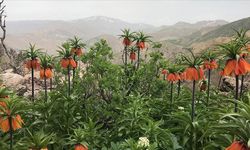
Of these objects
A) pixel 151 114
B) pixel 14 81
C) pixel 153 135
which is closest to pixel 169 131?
pixel 153 135

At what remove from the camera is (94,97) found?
16797 mm

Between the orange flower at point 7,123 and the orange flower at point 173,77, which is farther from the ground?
the orange flower at point 173,77

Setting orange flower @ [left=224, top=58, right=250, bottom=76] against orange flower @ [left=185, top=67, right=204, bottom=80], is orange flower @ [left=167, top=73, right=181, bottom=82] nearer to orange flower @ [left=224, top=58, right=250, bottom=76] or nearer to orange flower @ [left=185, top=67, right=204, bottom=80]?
orange flower @ [left=185, top=67, right=204, bottom=80]

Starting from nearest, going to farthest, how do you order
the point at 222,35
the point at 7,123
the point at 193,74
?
the point at 7,123
the point at 193,74
the point at 222,35

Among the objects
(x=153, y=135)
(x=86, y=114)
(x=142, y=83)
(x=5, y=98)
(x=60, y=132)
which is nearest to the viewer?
(x=5, y=98)

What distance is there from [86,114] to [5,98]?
4.60 meters

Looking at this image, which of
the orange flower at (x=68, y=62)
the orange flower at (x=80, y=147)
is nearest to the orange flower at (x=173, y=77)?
the orange flower at (x=68, y=62)

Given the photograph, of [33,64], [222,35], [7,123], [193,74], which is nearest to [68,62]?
[33,64]

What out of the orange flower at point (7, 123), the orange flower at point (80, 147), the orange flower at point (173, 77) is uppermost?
the orange flower at point (173, 77)

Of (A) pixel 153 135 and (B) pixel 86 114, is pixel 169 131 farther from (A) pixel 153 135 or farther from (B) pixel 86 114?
(B) pixel 86 114

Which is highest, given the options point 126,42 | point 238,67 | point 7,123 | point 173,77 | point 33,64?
point 126,42

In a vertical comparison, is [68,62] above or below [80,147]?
above

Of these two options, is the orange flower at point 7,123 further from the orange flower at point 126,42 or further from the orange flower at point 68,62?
the orange flower at point 126,42

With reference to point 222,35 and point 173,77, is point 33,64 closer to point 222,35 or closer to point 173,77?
point 173,77
